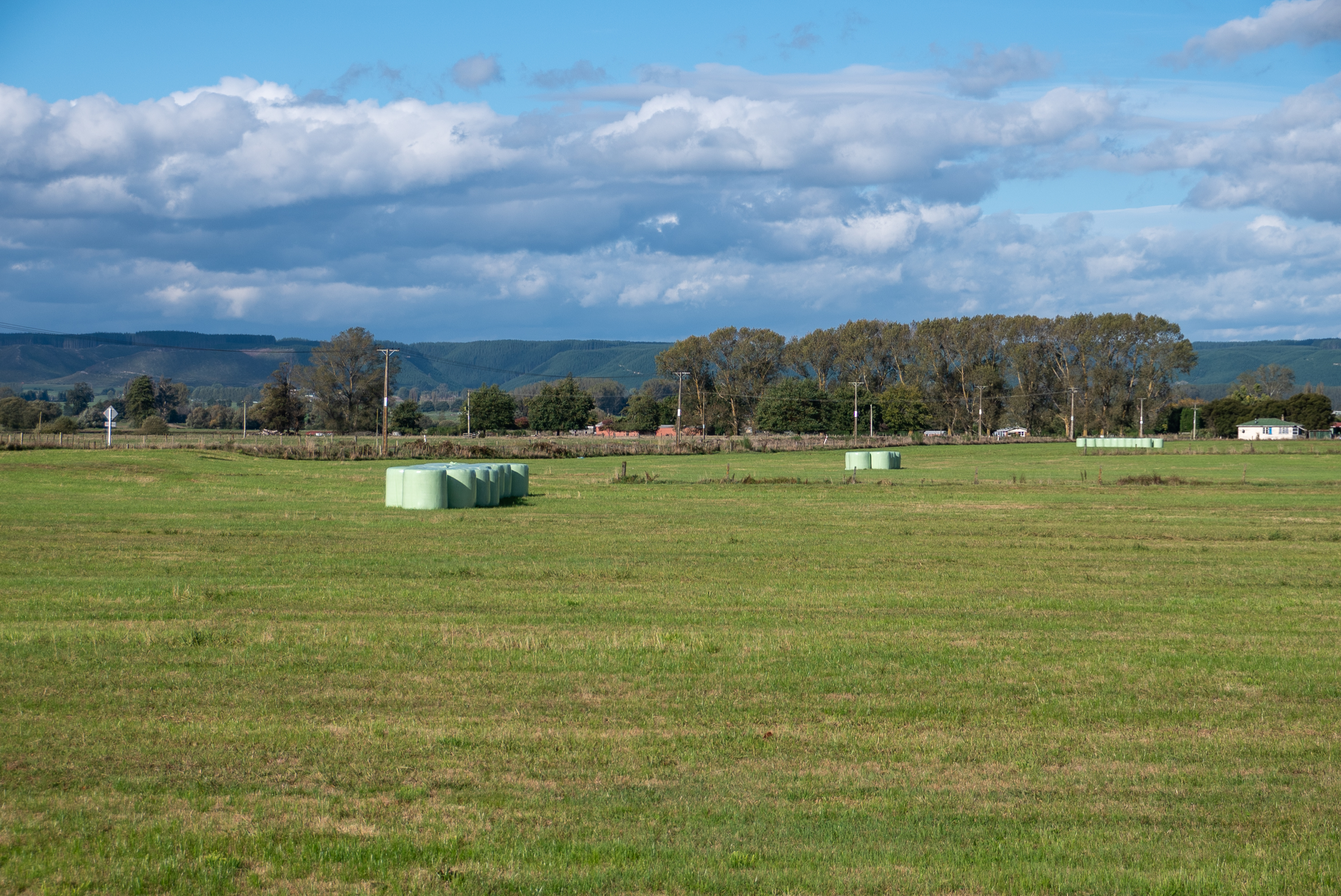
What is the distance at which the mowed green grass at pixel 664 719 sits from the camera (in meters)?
6.93

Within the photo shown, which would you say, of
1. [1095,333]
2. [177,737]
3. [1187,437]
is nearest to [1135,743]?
[177,737]

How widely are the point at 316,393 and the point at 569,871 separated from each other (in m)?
148

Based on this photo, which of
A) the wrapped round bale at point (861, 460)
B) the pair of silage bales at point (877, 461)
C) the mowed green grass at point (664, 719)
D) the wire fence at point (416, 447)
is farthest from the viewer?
the wire fence at point (416, 447)

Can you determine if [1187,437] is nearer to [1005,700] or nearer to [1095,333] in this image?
[1095,333]

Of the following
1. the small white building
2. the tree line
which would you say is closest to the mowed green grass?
the tree line

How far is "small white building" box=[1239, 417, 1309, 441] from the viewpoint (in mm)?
165250

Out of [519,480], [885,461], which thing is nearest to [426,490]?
[519,480]

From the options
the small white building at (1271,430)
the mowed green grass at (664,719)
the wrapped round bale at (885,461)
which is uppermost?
the small white building at (1271,430)

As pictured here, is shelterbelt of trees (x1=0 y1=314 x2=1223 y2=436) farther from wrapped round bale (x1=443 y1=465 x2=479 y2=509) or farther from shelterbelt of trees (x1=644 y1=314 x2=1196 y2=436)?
wrapped round bale (x1=443 y1=465 x2=479 y2=509)

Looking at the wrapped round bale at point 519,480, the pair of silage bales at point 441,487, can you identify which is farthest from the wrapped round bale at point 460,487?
the wrapped round bale at point 519,480

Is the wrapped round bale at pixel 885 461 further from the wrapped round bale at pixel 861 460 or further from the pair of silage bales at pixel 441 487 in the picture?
the pair of silage bales at pixel 441 487

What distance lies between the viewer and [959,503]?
39875 millimetres

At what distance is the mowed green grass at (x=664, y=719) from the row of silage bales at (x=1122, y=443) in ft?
320

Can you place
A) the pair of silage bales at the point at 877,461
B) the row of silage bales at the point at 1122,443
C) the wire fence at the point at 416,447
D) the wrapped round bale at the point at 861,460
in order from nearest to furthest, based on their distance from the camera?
the wrapped round bale at the point at 861,460, the pair of silage bales at the point at 877,461, the wire fence at the point at 416,447, the row of silage bales at the point at 1122,443
